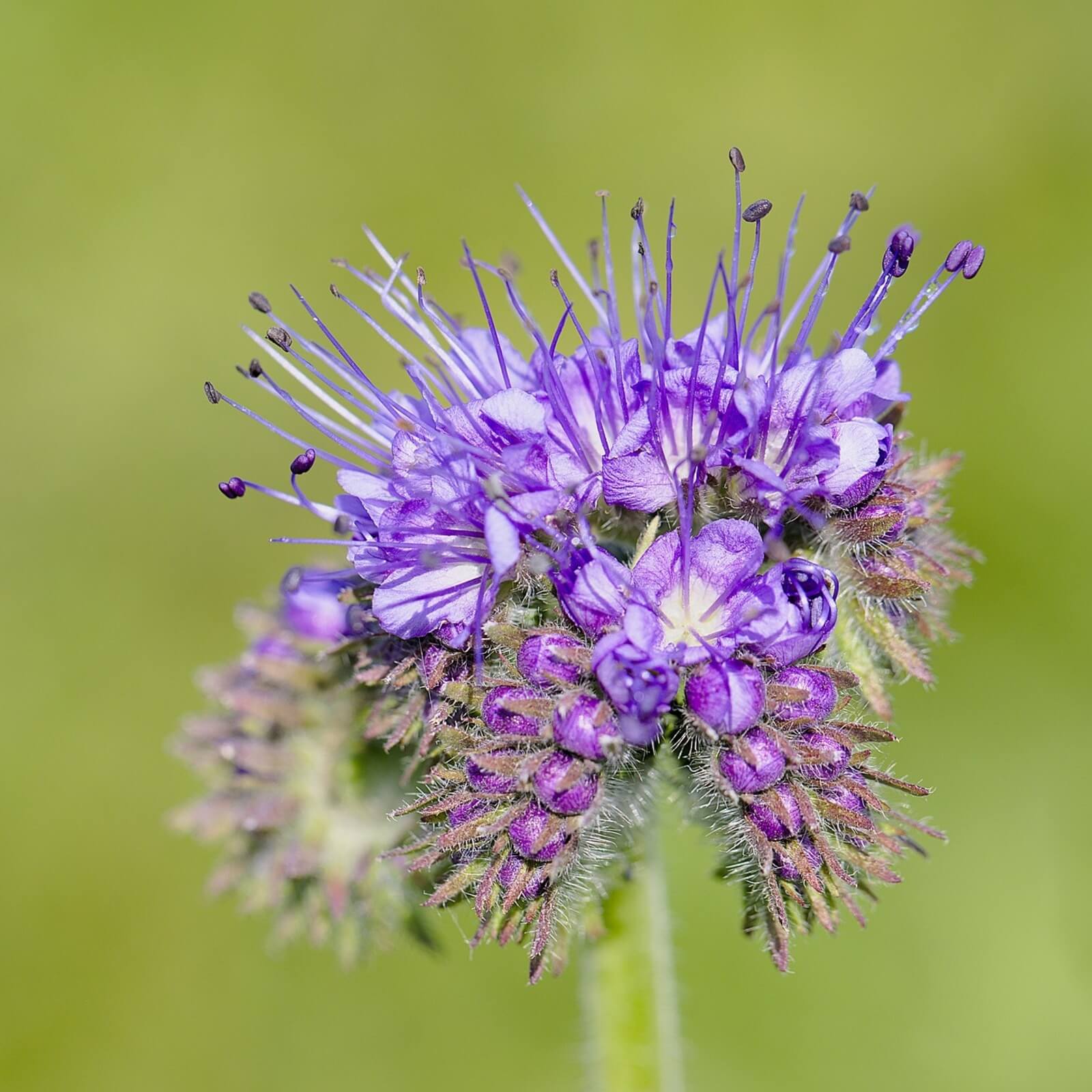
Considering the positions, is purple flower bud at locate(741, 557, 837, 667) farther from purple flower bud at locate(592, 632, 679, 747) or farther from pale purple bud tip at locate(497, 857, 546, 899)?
pale purple bud tip at locate(497, 857, 546, 899)

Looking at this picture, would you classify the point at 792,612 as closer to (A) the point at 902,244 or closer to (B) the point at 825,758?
(B) the point at 825,758

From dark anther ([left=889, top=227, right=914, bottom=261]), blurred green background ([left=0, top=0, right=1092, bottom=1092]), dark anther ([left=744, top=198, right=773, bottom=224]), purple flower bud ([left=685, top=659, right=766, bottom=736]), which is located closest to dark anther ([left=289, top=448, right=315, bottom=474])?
purple flower bud ([left=685, top=659, right=766, bottom=736])

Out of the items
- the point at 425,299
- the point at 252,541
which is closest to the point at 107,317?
the point at 252,541

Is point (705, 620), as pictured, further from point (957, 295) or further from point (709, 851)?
point (957, 295)

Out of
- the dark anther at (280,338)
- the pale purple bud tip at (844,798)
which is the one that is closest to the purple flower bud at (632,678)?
the pale purple bud tip at (844,798)

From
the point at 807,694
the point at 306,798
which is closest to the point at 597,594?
the point at 807,694
